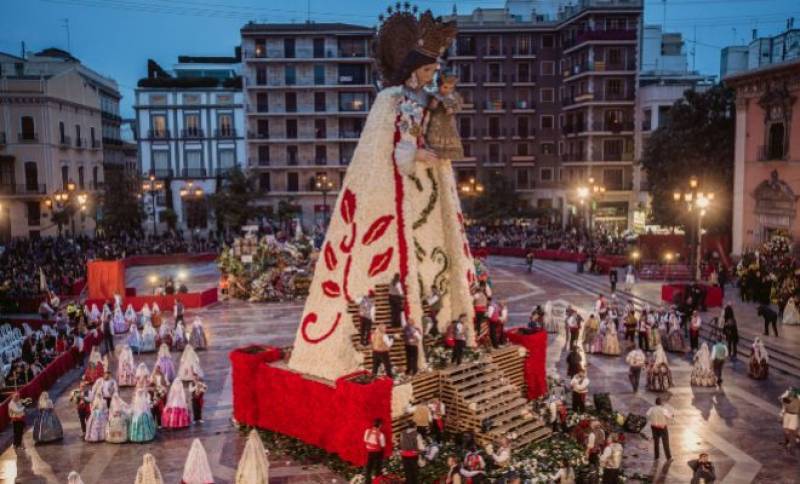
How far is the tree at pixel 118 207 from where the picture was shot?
51625 mm

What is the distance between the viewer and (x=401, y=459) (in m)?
14.2

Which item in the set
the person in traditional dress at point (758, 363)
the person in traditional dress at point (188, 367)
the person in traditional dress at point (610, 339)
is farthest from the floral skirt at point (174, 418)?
the person in traditional dress at point (758, 363)

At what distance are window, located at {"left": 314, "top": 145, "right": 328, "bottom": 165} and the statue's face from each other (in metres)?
46.3

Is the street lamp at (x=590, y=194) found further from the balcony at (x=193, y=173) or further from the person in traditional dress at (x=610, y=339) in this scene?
the balcony at (x=193, y=173)

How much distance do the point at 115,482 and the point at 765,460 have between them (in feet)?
42.4

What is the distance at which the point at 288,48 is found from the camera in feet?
200

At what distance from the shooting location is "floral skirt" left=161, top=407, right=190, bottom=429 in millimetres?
17375

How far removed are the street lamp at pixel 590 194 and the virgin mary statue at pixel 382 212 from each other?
94.6 ft

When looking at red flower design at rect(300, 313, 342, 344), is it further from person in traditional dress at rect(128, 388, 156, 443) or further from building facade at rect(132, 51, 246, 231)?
building facade at rect(132, 51, 246, 231)

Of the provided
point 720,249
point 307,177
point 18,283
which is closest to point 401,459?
point 18,283

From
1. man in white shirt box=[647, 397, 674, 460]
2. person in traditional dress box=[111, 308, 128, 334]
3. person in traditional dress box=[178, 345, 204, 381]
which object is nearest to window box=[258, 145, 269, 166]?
person in traditional dress box=[111, 308, 128, 334]

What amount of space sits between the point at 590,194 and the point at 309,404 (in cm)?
3707

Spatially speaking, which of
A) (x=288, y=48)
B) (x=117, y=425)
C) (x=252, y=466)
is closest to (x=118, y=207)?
(x=288, y=48)

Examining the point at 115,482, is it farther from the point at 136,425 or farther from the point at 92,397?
the point at 92,397
